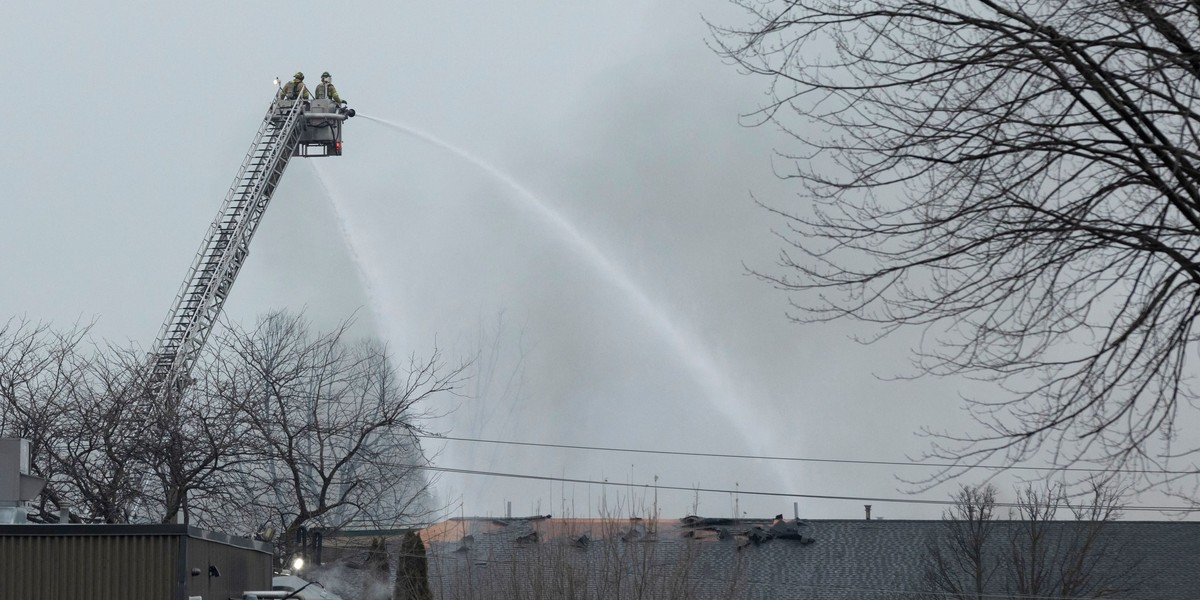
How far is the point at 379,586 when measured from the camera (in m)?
29.8

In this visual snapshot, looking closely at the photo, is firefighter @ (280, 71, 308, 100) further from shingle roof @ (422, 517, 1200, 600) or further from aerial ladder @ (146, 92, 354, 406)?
shingle roof @ (422, 517, 1200, 600)

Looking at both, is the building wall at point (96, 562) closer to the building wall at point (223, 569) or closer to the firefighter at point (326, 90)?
the building wall at point (223, 569)

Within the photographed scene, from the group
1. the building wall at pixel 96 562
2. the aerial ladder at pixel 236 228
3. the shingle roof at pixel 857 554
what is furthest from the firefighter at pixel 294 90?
the building wall at pixel 96 562

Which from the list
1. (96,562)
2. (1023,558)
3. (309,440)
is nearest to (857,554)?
(1023,558)

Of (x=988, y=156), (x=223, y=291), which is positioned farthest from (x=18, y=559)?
(x=223, y=291)

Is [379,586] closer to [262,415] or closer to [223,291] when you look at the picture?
[262,415]

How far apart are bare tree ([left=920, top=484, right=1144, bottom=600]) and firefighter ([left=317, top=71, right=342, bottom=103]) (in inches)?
878

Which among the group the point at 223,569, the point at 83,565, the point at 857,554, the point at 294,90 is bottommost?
the point at 857,554

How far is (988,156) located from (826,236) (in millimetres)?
1255

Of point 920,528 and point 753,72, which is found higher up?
point 753,72

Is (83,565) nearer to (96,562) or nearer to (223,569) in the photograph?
(96,562)

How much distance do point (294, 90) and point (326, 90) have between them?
3.42 feet

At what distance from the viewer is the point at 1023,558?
138ft

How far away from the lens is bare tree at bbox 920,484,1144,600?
4138 centimetres
